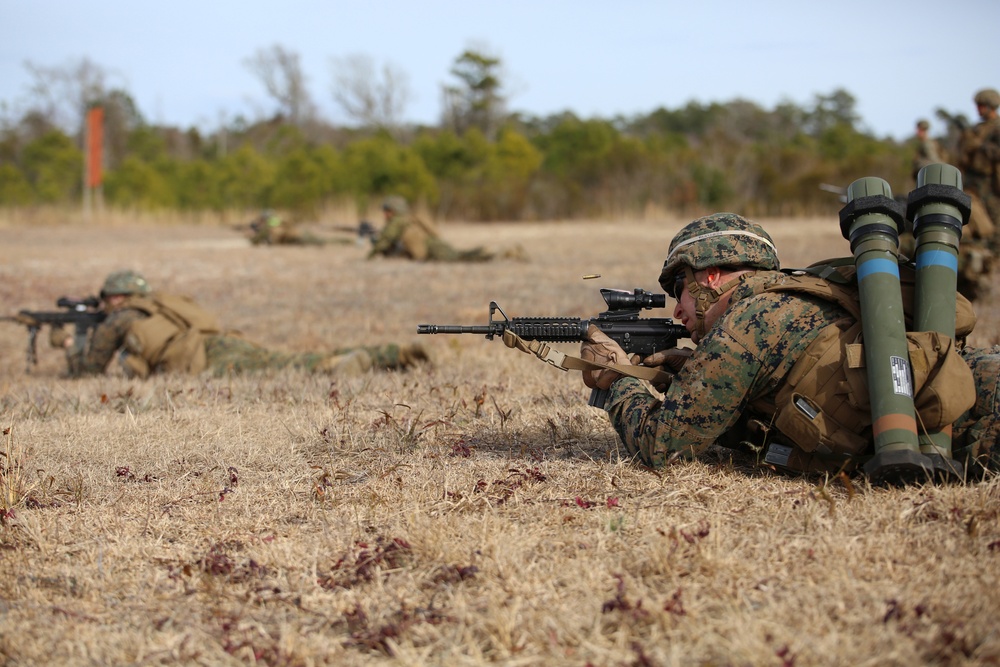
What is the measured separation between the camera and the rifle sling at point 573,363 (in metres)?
3.99

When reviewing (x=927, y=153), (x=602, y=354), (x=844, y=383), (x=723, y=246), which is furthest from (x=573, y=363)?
(x=927, y=153)

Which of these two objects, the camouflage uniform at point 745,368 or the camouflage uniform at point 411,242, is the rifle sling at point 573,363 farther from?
the camouflage uniform at point 411,242

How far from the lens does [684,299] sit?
396 centimetres

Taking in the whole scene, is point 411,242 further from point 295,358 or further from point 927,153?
point 295,358

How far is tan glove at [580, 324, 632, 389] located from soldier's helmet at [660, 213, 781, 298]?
0.47 metres

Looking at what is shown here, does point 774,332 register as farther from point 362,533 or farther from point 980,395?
point 362,533

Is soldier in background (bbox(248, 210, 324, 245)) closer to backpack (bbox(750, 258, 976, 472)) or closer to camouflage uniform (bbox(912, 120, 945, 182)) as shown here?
camouflage uniform (bbox(912, 120, 945, 182))

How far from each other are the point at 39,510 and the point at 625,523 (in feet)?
7.52

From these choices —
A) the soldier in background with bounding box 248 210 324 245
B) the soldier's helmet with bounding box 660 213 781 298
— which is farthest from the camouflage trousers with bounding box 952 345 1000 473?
the soldier in background with bounding box 248 210 324 245

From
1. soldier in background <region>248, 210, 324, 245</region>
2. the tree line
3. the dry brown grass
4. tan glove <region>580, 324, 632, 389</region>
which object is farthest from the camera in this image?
the tree line

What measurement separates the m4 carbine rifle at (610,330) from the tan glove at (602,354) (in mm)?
29

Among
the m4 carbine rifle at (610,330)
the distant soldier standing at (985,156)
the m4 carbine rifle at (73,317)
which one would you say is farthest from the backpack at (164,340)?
the distant soldier standing at (985,156)

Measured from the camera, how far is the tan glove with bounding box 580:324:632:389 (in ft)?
13.6

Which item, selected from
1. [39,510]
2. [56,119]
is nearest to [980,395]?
[39,510]
